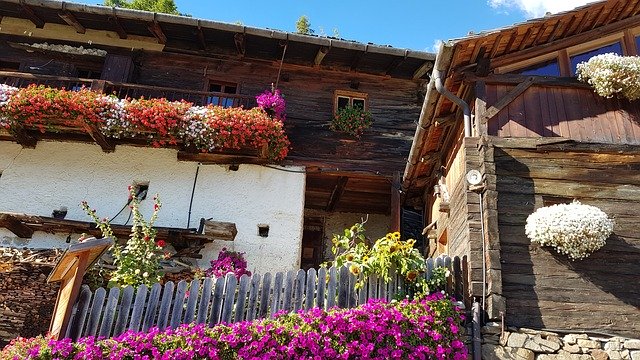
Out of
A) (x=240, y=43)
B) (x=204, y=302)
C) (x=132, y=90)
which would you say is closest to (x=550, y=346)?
(x=204, y=302)

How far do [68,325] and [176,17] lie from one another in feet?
26.3

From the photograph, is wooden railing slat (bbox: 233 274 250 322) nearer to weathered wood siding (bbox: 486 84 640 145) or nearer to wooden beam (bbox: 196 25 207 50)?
weathered wood siding (bbox: 486 84 640 145)

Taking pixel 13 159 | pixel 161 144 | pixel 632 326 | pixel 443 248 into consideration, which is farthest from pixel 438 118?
pixel 13 159

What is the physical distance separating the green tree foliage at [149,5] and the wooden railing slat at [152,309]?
46.9 feet

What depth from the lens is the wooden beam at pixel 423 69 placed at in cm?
1332

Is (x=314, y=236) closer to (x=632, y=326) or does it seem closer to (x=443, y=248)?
(x=443, y=248)

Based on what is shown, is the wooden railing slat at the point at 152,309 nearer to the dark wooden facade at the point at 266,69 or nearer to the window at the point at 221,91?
the dark wooden facade at the point at 266,69

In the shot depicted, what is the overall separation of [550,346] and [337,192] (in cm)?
790

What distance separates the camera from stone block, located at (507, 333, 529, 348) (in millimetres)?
6561

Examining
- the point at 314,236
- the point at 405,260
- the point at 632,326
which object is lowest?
the point at 632,326

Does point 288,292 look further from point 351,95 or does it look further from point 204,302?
point 351,95

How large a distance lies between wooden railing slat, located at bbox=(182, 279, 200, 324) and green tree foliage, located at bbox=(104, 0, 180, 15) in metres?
14.4

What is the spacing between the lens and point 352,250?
754 cm

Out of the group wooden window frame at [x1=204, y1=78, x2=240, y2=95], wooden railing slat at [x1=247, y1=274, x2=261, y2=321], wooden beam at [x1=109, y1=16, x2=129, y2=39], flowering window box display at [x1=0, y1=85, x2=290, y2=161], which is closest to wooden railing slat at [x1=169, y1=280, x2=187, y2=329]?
wooden railing slat at [x1=247, y1=274, x2=261, y2=321]
